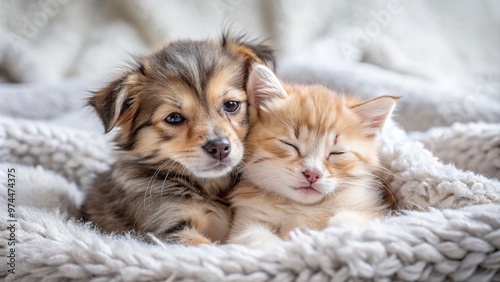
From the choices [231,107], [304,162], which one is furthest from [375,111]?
[231,107]

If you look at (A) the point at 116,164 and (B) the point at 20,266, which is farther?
(A) the point at 116,164

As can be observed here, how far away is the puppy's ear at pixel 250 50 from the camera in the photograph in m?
1.59

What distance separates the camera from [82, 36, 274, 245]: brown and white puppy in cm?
137

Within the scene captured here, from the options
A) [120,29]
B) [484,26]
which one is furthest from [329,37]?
[120,29]

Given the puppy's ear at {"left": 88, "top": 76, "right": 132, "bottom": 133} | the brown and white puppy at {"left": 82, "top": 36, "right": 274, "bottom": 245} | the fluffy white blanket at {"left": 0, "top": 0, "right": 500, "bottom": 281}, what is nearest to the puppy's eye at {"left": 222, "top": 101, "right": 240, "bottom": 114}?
the brown and white puppy at {"left": 82, "top": 36, "right": 274, "bottom": 245}

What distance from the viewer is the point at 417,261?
1024 mm

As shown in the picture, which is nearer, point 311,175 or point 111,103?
point 311,175

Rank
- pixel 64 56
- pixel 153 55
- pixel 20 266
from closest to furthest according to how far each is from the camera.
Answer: pixel 20 266 → pixel 153 55 → pixel 64 56

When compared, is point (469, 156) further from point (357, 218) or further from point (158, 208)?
point (158, 208)

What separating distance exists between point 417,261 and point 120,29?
215 centimetres

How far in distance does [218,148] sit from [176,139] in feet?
0.45

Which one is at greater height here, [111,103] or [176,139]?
[111,103]

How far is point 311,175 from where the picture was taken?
1.30 meters

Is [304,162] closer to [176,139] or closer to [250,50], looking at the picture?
[176,139]
